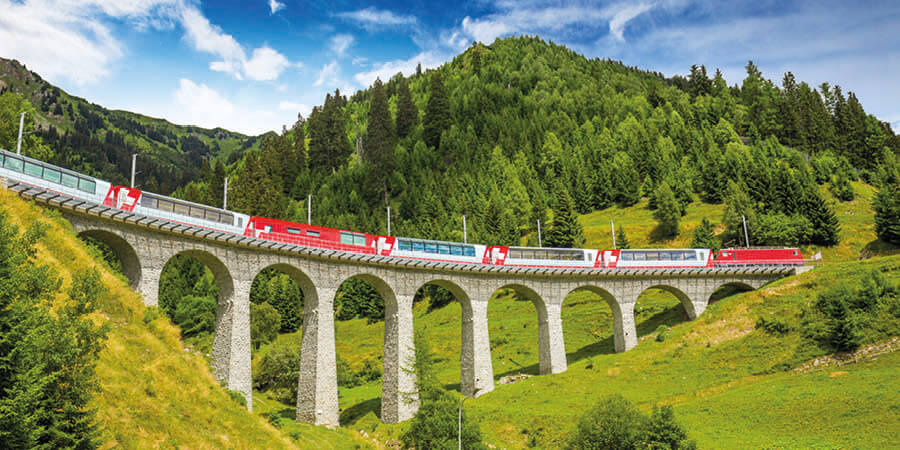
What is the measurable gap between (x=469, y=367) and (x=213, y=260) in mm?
25884

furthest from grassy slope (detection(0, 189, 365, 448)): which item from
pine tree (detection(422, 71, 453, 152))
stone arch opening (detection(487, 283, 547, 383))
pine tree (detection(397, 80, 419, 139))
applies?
pine tree (detection(397, 80, 419, 139))

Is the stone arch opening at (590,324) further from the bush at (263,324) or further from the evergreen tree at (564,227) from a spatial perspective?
the bush at (263,324)

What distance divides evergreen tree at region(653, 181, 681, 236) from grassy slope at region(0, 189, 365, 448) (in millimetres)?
86347

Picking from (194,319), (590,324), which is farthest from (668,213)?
(194,319)

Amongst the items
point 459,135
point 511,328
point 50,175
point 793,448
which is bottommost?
point 793,448

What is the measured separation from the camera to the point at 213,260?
1619 inches

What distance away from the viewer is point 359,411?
51594 mm

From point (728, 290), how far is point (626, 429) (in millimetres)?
44165

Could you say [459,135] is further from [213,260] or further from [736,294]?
[213,260]

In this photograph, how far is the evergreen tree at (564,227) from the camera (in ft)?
323

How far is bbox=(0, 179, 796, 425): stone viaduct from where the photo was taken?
121 ft

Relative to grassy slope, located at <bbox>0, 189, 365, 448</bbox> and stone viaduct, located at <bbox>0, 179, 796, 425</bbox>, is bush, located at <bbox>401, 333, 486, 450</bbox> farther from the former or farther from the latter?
grassy slope, located at <bbox>0, 189, 365, 448</bbox>

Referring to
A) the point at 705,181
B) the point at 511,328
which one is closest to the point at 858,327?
the point at 511,328

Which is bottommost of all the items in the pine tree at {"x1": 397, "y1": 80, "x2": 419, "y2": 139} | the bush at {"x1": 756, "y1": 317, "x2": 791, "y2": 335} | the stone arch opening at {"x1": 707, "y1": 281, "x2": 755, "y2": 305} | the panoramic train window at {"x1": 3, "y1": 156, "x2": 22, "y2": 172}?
the bush at {"x1": 756, "y1": 317, "x2": 791, "y2": 335}
